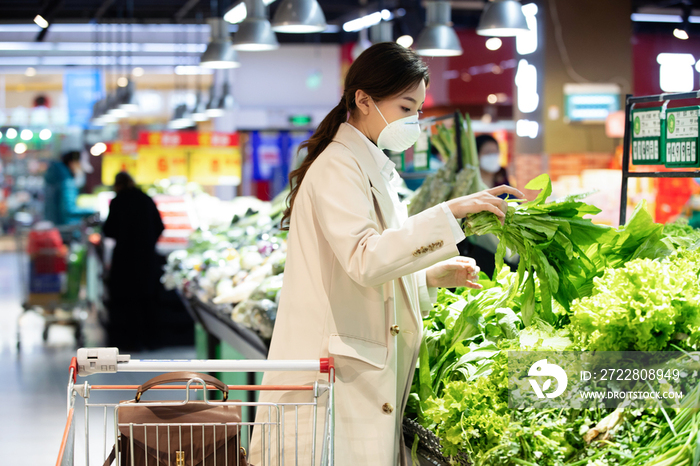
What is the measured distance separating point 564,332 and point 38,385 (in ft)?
18.0

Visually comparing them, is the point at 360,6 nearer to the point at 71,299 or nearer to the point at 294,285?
the point at 71,299

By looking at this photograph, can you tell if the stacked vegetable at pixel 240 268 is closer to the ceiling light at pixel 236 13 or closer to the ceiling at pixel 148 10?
the ceiling light at pixel 236 13

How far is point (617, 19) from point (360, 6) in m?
5.24

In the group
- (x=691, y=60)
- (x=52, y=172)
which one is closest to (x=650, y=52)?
(x=691, y=60)

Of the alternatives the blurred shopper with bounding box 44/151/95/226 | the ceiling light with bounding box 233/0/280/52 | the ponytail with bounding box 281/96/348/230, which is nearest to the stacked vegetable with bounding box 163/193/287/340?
the ceiling light with bounding box 233/0/280/52

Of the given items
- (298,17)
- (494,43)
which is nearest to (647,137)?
(298,17)

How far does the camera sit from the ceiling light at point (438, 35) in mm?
6020

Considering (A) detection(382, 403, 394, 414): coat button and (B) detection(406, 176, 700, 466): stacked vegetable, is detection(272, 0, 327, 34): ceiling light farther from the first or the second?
(A) detection(382, 403, 394, 414): coat button

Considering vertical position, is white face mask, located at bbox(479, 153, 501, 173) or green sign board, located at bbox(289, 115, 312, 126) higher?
green sign board, located at bbox(289, 115, 312, 126)

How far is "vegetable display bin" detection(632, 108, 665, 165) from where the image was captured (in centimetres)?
261

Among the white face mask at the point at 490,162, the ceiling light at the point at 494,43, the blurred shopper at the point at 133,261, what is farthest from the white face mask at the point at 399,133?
the ceiling light at the point at 494,43

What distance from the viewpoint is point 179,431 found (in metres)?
1.69

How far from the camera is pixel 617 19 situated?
1004 centimetres

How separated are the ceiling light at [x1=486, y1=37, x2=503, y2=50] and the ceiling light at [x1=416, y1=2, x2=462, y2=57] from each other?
7.30m
